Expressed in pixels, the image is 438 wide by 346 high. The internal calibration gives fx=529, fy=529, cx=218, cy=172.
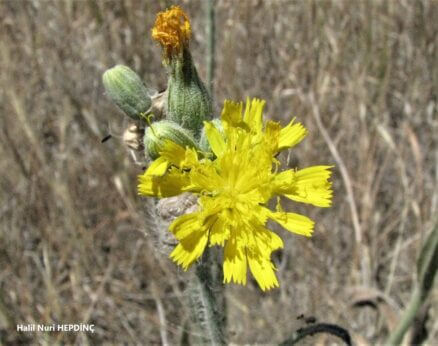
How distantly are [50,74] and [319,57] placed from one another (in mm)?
1902

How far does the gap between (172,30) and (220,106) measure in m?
1.78

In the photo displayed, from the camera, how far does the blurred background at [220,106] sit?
315 cm

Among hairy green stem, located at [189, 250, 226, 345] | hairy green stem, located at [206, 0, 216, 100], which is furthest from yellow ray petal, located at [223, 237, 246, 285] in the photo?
hairy green stem, located at [206, 0, 216, 100]

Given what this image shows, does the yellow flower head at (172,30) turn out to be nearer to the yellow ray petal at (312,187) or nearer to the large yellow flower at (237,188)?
the large yellow flower at (237,188)

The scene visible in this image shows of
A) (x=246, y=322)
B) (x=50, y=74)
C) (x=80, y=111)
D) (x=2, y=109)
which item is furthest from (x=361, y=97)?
(x=2, y=109)

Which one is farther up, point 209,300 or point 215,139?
point 215,139

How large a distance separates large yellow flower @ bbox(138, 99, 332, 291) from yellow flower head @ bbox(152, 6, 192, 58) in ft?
0.92

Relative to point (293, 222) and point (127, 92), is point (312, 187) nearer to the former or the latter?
point (293, 222)

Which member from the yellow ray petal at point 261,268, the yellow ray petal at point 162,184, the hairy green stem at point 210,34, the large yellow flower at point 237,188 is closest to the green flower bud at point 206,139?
the large yellow flower at point 237,188

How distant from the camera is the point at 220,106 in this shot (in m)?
3.38

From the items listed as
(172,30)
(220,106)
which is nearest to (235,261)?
(172,30)

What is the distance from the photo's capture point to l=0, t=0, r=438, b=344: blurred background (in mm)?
3150

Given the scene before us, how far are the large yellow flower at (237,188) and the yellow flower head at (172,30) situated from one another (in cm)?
28

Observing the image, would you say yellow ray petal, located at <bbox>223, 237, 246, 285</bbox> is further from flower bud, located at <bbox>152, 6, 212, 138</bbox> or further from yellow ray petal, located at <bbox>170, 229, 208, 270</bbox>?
flower bud, located at <bbox>152, 6, 212, 138</bbox>
